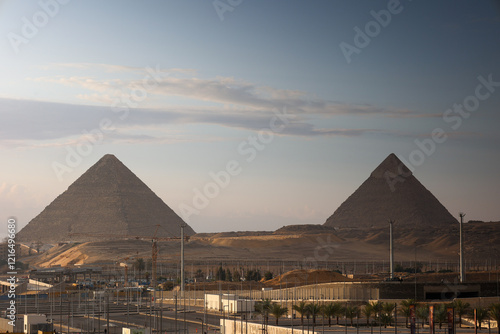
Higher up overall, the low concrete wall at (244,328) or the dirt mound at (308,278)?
the dirt mound at (308,278)

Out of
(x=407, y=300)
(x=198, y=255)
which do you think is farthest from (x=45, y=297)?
(x=198, y=255)

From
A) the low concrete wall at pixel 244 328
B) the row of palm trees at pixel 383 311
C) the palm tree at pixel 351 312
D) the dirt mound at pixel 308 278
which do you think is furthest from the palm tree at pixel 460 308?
the dirt mound at pixel 308 278

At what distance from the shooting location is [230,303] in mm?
64188

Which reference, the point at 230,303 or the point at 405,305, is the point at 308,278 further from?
the point at 405,305

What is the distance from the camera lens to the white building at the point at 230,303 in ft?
205

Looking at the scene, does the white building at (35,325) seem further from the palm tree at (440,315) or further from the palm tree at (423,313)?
the palm tree at (440,315)

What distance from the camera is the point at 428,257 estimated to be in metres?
184

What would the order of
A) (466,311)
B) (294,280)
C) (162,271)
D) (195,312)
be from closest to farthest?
1. (466,311)
2. (195,312)
3. (294,280)
4. (162,271)

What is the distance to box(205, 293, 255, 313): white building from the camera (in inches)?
2466

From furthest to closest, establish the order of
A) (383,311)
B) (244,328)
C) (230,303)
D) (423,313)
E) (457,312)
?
(230,303)
(383,311)
(457,312)
(423,313)
(244,328)

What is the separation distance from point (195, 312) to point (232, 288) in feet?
78.2

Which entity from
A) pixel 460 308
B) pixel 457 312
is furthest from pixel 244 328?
pixel 457 312

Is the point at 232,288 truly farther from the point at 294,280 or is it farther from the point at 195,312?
the point at 195,312

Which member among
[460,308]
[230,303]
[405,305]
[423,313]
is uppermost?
[460,308]
